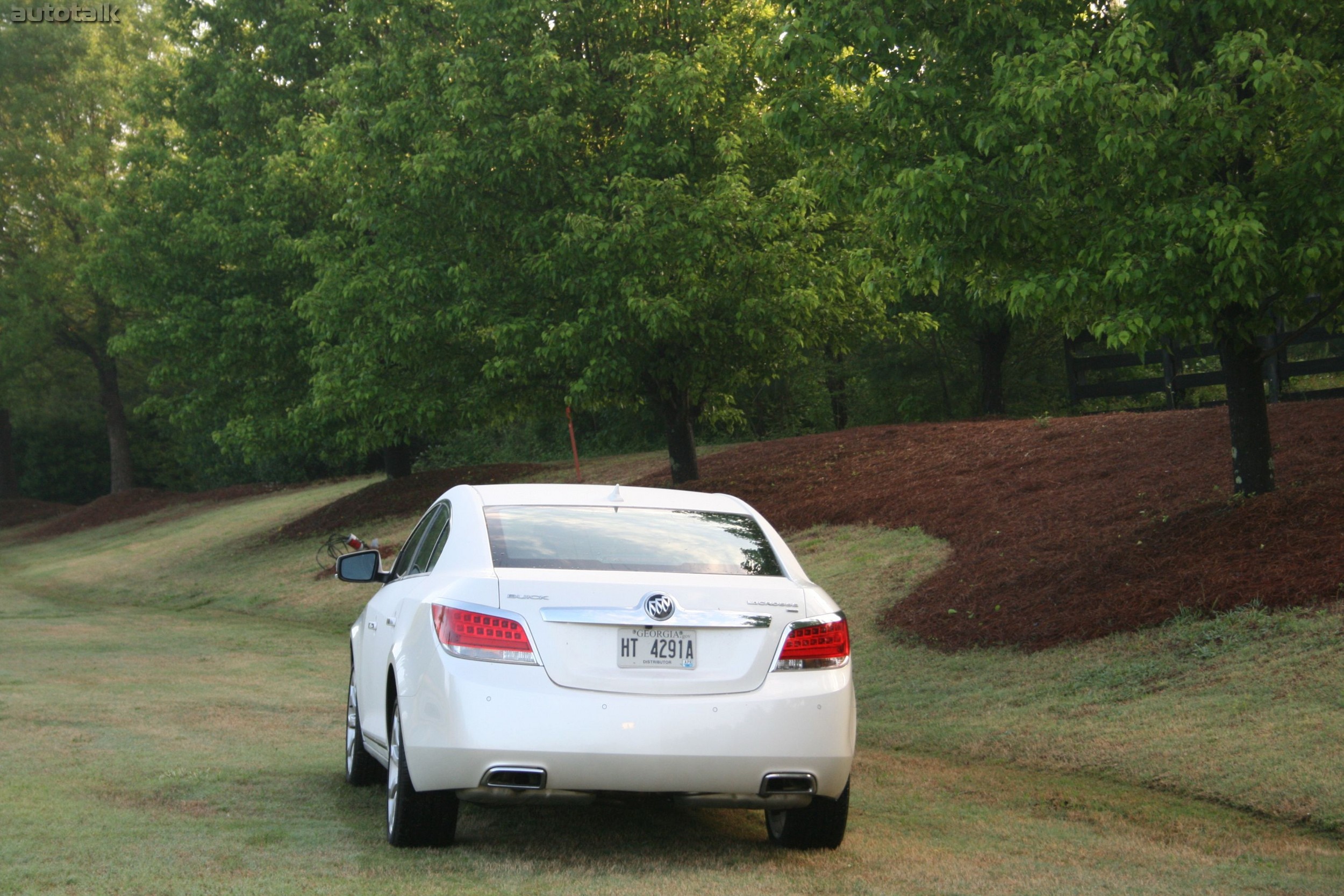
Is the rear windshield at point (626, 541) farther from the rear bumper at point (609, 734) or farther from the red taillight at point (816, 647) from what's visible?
the rear bumper at point (609, 734)

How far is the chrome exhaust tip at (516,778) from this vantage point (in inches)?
218

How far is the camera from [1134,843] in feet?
21.8

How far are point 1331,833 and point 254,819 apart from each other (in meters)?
5.14

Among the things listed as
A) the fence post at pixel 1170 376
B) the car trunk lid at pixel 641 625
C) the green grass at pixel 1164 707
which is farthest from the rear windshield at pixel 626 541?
the fence post at pixel 1170 376

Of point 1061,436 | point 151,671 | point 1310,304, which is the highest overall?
point 1310,304

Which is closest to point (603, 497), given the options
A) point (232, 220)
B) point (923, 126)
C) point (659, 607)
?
point (659, 607)

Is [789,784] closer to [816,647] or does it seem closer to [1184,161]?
[816,647]

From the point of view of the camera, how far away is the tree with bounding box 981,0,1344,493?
33.7 feet

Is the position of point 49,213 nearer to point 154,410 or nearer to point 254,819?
point 154,410

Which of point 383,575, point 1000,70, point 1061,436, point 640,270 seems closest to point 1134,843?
point 383,575

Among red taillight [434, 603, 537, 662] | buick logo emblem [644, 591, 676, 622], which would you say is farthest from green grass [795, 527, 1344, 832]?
red taillight [434, 603, 537, 662]

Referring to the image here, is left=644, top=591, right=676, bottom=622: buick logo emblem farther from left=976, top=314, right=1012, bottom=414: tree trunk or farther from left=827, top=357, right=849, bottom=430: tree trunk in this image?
left=827, top=357, right=849, bottom=430: tree trunk

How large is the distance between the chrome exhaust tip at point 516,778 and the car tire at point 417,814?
370 millimetres

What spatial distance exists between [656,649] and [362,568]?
2576mm
